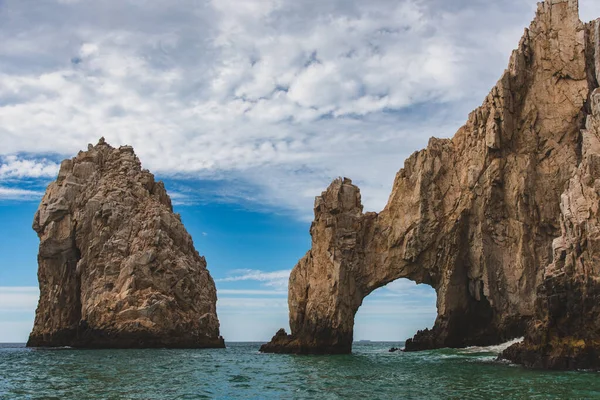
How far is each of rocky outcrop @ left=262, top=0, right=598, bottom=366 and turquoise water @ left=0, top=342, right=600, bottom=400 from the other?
11573 millimetres

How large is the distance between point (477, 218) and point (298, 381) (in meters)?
26.3

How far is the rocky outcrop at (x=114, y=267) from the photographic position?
2397 inches

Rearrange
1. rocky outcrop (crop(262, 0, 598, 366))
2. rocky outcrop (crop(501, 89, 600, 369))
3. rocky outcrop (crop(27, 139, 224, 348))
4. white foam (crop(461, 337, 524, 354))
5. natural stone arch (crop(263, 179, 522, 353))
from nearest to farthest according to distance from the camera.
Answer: rocky outcrop (crop(501, 89, 600, 369)) → white foam (crop(461, 337, 524, 354)) → rocky outcrop (crop(262, 0, 598, 366)) → natural stone arch (crop(263, 179, 522, 353)) → rocky outcrop (crop(27, 139, 224, 348))

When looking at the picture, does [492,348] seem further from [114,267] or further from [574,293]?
[114,267]

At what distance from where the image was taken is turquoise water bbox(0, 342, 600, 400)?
75.9 feet

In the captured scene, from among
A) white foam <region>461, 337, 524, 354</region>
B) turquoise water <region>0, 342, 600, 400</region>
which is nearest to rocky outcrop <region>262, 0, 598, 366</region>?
white foam <region>461, 337, 524, 354</region>

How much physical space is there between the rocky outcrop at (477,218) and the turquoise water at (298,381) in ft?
38.0

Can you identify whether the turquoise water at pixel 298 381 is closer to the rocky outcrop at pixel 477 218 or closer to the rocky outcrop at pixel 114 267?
the rocky outcrop at pixel 477 218

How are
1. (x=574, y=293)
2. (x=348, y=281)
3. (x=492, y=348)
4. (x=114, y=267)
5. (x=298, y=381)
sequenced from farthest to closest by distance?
(x=114, y=267)
(x=348, y=281)
(x=492, y=348)
(x=574, y=293)
(x=298, y=381)

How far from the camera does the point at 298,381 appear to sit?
28.2 meters

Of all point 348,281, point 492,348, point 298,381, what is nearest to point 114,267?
point 348,281

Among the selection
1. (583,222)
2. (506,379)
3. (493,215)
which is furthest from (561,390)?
(493,215)

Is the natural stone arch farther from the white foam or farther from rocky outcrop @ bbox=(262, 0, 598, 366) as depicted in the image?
the white foam

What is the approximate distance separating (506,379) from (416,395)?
561cm
